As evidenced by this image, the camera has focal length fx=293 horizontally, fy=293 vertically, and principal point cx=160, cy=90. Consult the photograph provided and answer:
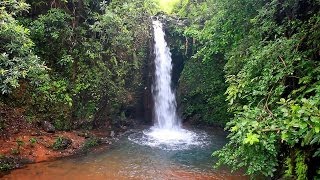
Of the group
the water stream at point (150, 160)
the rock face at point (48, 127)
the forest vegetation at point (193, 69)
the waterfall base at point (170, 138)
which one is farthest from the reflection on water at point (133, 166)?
the rock face at point (48, 127)

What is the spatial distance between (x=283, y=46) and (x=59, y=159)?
7.19m

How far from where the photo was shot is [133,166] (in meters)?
8.67

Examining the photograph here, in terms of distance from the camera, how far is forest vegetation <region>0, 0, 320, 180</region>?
4066 mm

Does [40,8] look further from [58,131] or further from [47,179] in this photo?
[47,179]

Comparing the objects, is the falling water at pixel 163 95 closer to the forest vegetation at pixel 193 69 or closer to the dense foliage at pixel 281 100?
the forest vegetation at pixel 193 69

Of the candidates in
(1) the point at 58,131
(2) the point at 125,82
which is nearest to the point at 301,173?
(1) the point at 58,131

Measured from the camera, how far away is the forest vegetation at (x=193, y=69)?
4066 mm

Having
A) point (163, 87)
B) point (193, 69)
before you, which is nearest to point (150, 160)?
point (163, 87)

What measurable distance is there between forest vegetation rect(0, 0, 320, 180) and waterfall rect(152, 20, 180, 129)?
18.7 inches

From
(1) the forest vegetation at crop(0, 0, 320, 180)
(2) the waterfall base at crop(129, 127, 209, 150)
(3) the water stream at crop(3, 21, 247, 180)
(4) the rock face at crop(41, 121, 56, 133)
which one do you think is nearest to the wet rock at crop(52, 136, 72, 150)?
(4) the rock face at crop(41, 121, 56, 133)

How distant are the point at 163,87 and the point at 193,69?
1823 millimetres

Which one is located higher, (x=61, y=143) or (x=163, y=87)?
(x=163, y=87)

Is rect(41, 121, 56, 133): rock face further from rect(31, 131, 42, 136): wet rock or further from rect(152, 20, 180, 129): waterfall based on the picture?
rect(152, 20, 180, 129): waterfall

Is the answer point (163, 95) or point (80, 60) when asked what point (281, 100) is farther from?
point (163, 95)
